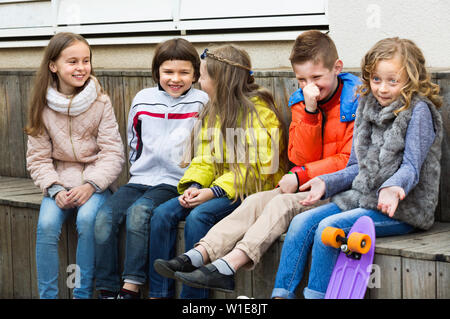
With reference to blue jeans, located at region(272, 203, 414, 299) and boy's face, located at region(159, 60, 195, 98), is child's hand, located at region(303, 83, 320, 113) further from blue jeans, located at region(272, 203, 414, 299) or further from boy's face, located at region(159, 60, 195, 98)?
boy's face, located at region(159, 60, 195, 98)

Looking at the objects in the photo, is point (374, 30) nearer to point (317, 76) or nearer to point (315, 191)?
point (317, 76)

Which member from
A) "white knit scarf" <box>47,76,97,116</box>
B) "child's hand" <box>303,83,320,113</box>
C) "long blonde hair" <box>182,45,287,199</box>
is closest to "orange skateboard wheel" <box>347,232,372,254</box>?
"child's hand" <box>303,83,320,113</box>

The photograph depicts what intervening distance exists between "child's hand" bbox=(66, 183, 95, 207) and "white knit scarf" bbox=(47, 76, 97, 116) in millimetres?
461

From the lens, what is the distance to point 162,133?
4.58m

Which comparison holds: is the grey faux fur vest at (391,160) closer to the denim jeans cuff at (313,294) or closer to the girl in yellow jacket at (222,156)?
the denim jeans cuff at (313,294)

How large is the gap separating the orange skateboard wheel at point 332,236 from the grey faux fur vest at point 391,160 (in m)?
0.28

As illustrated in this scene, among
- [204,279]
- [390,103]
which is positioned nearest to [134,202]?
[204,279]

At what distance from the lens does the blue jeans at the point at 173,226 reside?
4.04 m

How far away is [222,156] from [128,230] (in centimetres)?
65

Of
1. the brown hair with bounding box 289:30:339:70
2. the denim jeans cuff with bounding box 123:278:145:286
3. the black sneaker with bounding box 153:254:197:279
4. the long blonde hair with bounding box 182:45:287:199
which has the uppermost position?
the brown hair with bounding box 289:30:339:70

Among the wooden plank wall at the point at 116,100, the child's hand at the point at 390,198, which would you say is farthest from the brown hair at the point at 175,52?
the child's hand at the point at 390,198

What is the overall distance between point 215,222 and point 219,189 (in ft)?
0.74

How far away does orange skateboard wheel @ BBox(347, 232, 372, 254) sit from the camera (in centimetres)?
340

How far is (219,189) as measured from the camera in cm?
423
